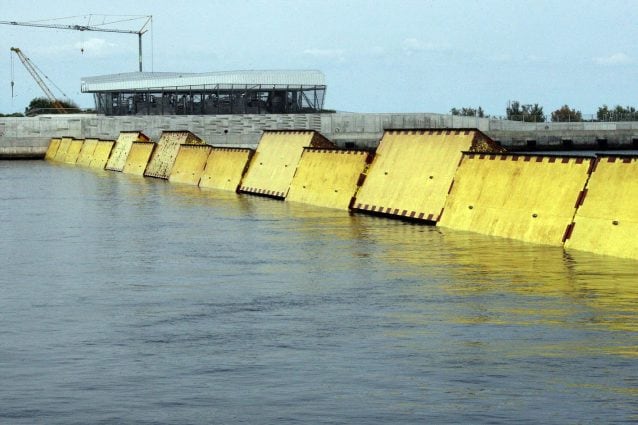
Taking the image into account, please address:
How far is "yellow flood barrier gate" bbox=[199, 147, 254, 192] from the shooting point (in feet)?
122

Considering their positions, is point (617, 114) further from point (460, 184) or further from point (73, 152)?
point (460, 184)

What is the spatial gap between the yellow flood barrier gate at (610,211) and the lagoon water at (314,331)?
0.38m

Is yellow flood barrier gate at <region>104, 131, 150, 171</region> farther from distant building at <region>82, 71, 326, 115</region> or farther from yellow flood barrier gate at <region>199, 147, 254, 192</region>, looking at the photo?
distant building at <region>82, 71, 326, 115</region>

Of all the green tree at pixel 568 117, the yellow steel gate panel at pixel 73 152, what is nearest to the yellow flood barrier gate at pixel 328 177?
the yellow steel gate panel at pixel 73 152

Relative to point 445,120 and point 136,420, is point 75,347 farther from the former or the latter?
point 445,120

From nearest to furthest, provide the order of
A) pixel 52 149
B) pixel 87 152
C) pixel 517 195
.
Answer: pixel 517 195
pixel 87 152
pixel 52 149

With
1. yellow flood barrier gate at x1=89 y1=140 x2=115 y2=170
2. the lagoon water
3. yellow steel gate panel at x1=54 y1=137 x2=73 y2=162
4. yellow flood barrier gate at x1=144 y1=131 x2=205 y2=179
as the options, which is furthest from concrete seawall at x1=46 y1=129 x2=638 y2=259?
yellow steel gate panel at x1=54 y1=137 x2=73 y2=162

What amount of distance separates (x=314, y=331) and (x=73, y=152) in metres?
65.7

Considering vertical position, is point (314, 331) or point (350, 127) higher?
point (314, 331)

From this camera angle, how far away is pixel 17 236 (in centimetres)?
2169

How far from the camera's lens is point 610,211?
17.3 meters

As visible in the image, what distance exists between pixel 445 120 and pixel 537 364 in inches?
4293

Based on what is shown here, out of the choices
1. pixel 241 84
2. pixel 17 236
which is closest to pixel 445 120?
pixel 241 84

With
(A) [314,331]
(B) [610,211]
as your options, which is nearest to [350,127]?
(B) [610,211]
